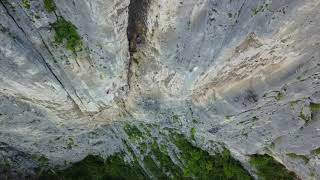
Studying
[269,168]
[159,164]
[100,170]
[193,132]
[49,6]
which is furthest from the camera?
[100,170]

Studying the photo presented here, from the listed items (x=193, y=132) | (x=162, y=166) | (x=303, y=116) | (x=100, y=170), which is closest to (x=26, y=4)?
(x=193, y=132)

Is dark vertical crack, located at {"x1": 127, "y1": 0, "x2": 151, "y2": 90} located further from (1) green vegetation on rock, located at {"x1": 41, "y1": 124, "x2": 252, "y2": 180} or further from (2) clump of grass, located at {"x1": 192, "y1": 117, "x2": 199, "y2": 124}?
(1) green vegetation on rock, located at {"x1": 41, "y1": 124, "x2": 252, "y2": 180}

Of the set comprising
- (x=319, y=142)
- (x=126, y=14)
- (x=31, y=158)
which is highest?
(x=31, y=158)

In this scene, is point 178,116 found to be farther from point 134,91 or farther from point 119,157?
point 119,157

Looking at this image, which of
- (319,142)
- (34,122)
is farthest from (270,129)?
(34,122)

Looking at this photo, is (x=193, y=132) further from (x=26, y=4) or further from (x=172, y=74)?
(x=26, y=4)

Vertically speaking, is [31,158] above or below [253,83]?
above
